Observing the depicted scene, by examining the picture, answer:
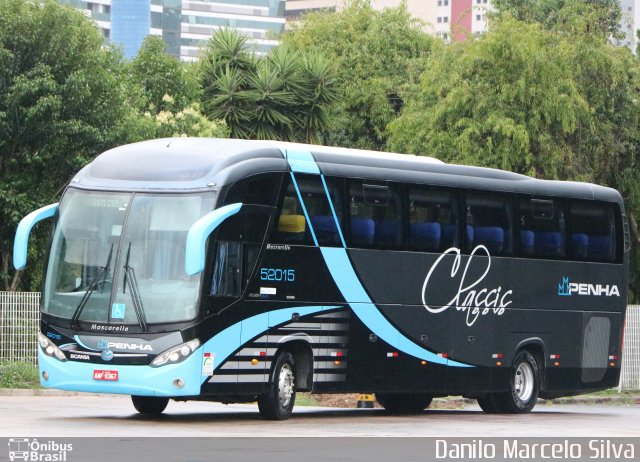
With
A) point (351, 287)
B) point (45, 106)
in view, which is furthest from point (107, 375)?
point (45, 106)

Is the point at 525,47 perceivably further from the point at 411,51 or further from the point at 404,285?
the point at 411,51

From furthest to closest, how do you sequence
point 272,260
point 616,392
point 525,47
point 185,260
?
point 525,47, point 616,392, point 272,260, point 185,260

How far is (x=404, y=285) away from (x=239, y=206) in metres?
4.22

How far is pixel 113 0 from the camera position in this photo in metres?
189

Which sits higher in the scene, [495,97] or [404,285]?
[495,97]

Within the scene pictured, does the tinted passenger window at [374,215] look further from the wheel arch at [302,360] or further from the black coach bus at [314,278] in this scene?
the wheel arch at [302,360]

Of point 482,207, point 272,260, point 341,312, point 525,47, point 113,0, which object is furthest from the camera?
point 113,0

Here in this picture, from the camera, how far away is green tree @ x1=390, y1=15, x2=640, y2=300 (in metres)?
38.9

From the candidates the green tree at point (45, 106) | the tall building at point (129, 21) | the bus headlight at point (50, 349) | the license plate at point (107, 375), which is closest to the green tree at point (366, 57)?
the green tree at point (45, 106)

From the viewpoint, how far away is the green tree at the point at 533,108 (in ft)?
128

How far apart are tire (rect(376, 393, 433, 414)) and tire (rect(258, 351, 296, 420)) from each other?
4854 millimetres

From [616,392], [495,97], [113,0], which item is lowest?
[616,392]

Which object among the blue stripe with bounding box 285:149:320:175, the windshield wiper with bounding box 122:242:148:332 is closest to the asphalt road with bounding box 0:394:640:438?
the windshield wiper with bounding box 122:242:148:332
